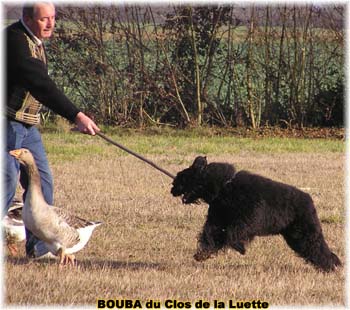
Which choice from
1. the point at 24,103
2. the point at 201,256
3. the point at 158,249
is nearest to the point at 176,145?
the point at 158,249

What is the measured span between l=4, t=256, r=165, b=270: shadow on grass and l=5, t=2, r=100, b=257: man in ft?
1.73

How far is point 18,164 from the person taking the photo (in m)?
7.09

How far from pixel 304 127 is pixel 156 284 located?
527 inches

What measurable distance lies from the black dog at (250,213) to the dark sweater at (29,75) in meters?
1.28

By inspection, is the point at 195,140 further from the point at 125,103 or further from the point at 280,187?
the point at 280,187

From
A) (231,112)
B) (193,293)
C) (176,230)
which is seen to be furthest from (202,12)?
(193,293)

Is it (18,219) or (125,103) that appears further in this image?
(125,103)

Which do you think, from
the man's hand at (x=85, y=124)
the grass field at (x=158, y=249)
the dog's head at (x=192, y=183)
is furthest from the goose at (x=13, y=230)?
the dog's head at (x=192, y=183)

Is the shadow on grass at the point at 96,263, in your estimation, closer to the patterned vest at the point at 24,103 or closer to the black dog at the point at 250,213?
the black dog at the point at 250,213

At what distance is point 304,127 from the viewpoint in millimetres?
19297

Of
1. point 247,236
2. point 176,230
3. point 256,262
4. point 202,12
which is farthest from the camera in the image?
point 202,12

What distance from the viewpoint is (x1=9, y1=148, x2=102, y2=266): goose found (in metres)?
6.89

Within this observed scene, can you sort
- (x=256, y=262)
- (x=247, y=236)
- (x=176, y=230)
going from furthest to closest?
(x=176, y=230)
(x=256, y=262)
(x=247, y=236)

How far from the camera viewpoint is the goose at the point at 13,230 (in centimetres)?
773
